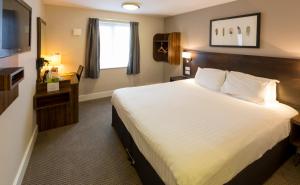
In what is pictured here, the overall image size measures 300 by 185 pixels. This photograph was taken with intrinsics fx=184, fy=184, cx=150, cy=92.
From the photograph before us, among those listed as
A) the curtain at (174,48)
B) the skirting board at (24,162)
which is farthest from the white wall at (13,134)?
the curtain at (174,48)

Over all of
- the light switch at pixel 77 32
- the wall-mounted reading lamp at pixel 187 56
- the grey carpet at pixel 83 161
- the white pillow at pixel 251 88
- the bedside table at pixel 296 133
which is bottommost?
the grey carpet at pixel 83 161

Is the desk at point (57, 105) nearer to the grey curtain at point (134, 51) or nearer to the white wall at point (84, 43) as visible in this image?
the white wall at point (84, 43)

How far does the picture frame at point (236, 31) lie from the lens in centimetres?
298

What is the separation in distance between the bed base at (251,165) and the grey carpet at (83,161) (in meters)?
0.10

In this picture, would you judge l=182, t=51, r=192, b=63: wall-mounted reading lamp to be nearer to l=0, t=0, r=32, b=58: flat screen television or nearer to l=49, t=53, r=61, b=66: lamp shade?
l=49, t=53, r=61, b=66: lamp shade


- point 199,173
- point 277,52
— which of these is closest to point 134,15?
point 277,52

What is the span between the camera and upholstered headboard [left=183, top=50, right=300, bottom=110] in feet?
8.27

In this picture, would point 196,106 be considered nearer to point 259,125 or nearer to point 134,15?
point 259,125

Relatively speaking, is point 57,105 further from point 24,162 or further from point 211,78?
point 211,78

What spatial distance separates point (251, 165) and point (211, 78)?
6.39 feet

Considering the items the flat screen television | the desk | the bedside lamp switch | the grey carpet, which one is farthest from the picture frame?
the flat screen television

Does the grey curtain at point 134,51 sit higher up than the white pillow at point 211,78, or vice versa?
the grey curtain at point 134,51

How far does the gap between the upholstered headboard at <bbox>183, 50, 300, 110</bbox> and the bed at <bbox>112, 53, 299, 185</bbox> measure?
137 mm

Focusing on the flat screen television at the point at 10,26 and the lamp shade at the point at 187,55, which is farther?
the lamp shade at the point at 187,55
